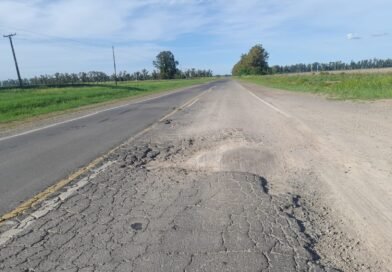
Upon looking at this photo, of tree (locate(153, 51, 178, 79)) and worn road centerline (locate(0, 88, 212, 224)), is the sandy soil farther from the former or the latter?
tree (locate(153, 51, 178, 79))

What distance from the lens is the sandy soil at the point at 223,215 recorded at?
11.5ft

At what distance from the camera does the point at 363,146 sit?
8.32m

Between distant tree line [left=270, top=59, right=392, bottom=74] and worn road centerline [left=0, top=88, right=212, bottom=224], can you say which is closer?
worn road centerline [left=0, top=88, right=212, bottom=224]

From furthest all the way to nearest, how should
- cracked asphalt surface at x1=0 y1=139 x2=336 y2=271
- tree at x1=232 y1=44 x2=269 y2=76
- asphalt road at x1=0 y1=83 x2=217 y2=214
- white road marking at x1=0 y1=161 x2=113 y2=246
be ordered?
tree at x1=232 y1=44 x2=269 y2=76 < asphalt road at x1=0 y1=83 x2=217 y2=214 < white road marking at x1=0 y1=161 x2=113 y2=246 < cracked asphalt surface at x1=0 y1=139 x2=336 y2=271

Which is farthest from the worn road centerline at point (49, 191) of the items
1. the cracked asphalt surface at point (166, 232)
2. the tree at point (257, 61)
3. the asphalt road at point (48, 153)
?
the tree at point (257, 61)

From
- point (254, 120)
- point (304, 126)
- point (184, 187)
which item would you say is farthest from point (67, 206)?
point (254, 120)

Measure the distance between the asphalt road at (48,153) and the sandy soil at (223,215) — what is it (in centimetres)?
72

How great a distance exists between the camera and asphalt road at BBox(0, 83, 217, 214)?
604 centimetres

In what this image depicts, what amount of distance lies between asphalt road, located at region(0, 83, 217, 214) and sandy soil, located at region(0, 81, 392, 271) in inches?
28.3

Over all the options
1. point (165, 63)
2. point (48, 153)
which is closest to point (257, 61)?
point (165, 63)

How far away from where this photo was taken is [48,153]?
8812 mm

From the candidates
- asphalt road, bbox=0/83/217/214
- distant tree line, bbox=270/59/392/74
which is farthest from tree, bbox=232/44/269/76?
asphalt road, bbox=0/83/217/214

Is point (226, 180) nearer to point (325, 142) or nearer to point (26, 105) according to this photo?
point (325, 142)

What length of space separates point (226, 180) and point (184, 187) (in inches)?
27.1
